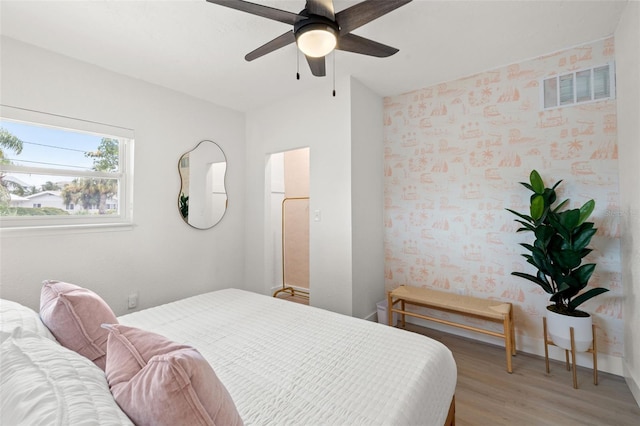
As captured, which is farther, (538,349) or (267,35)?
(538,349)

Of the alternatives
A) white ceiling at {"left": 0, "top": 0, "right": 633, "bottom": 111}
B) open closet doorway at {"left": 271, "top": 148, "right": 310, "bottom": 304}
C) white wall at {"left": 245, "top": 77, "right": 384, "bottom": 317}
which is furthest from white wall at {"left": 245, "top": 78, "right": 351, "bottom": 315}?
open closet doorway at {"left": 271, "top": 148, "right": 310, "bottom": 304}

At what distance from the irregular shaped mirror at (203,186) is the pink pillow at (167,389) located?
98.0 inches

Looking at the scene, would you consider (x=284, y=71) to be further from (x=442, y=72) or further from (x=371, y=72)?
(x=442, y=72)

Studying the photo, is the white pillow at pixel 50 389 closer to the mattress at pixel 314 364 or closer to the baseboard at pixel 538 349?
the mattress at pixel 314 364

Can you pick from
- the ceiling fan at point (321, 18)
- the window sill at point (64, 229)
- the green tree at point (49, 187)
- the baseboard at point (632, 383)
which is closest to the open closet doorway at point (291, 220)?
the window sill at point (64, 229)

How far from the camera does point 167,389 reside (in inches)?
25.5

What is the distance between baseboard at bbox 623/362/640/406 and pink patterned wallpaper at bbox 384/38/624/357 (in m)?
0.13

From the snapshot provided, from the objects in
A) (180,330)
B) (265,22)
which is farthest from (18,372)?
(265,22)

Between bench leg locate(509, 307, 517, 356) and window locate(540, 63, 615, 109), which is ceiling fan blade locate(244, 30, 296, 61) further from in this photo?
bench leg locate(509, 307, 517, 356)

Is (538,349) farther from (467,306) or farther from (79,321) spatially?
(79,321)

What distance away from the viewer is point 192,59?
7.92ft

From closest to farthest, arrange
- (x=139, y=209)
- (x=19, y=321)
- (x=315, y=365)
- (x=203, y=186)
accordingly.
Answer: (x=19, y=321)
(x=315, y=365)
(x=139, y=209)
(x=203, y=186)

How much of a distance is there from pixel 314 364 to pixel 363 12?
1803 mm

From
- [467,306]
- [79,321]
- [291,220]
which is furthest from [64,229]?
[467,306]
